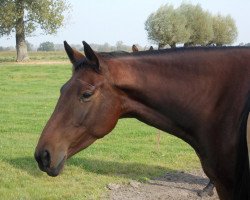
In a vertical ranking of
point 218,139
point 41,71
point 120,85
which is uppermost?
point 120,85

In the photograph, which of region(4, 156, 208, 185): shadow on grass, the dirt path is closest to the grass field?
region(4, 156, 208, 185): shadow on grass

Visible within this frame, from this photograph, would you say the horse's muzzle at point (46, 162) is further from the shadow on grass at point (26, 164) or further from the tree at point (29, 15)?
the tree at point (29, 15)

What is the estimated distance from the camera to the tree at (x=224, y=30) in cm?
5691

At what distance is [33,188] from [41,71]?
77.7 feet

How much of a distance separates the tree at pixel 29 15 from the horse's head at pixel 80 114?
34.0m

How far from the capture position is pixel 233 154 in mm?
3078

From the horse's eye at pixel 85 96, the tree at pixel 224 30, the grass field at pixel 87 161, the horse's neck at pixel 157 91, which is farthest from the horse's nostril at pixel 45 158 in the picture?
the tree at pixel 224 30

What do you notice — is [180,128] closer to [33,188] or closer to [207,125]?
[207,125]

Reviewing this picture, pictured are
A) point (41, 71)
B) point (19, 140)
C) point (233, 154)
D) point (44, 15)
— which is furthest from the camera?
point (44, 15)

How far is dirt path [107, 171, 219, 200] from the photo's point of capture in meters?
6.66

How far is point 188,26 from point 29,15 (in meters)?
20.6

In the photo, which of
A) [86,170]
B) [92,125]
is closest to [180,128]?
[92,125]

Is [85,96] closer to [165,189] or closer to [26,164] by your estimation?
[165,189]

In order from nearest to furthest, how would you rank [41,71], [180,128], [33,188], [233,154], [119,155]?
[233,154] < [180,128] < [33,188] < [119,155] < [41,71]
